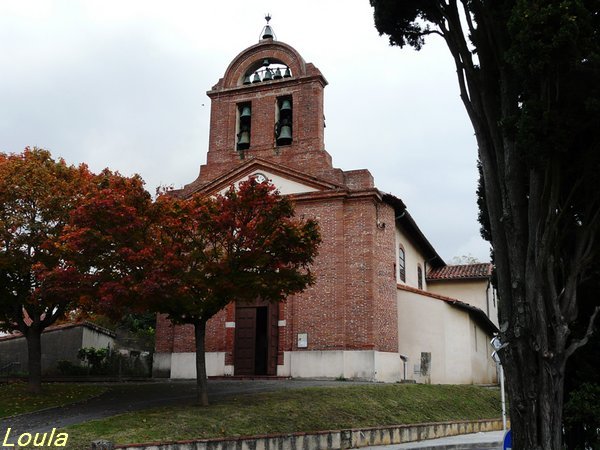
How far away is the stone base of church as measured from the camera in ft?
72.7

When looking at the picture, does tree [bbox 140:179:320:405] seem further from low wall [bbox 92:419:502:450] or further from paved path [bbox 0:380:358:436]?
low wall [bbox 92:419:502:450]

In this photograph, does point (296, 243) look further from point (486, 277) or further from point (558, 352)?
point (486, 277)

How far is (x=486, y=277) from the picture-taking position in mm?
31484

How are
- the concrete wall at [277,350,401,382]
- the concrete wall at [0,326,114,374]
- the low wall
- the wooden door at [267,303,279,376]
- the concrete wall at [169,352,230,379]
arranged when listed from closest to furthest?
the low wall
the concrete wall at [277,350,401,382]
the wooden door at [267,303,279,376]
the concrete wall at [169,352,230,379]
the concrete wall at [0,326,114,374]

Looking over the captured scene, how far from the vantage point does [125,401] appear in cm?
1628

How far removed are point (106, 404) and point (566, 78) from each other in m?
13.0

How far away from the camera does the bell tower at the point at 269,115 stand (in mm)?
25172

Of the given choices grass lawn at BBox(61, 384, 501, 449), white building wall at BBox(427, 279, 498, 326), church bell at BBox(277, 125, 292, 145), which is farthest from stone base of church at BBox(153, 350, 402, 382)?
white building wall at BBox(427, 279, 498, 326)

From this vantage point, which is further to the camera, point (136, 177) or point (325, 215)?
point (325, 215)

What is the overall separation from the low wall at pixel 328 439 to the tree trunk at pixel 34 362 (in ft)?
27.4

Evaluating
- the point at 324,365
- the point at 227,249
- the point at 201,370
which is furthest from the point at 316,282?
the point at 201,370

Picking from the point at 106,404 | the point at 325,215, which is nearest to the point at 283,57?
the point at 325,215

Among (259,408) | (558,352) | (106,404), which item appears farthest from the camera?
(106,404)

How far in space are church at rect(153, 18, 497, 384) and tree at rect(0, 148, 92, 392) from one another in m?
7.40
